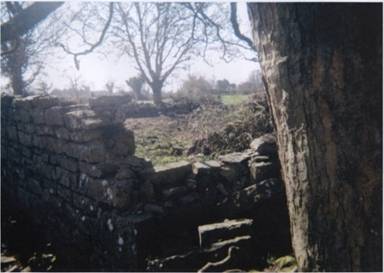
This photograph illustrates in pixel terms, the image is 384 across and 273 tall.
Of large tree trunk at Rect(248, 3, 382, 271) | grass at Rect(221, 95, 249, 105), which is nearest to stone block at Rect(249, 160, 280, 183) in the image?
large tree trunk at Rect(248, 3, 382, 271)

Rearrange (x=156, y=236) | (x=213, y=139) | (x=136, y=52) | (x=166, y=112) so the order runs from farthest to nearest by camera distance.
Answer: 1. (x=136, y=52)
2. (x=166, y=112)
3. (x=213, y=139)
4. (x=156, y=236)

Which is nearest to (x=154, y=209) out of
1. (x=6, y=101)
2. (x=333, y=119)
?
(x=333, y=119)

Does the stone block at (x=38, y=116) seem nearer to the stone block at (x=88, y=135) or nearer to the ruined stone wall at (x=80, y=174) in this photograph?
the ruined stone wall at (x=80, y=174)

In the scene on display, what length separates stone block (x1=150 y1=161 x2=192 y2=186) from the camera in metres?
4.59

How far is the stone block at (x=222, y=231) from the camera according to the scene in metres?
4.06

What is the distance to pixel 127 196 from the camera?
440cm

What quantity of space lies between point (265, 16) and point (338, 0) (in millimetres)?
346

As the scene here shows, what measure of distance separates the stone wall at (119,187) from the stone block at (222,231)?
372mm

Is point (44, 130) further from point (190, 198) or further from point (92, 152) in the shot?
point (190, 198)

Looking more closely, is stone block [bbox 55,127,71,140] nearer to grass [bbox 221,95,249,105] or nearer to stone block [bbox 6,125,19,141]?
stone block [bbox 6,125,19,141]

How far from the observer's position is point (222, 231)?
4121 mm

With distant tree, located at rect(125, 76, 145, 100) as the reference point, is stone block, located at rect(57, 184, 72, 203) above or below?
below

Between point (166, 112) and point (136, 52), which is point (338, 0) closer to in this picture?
point (166, 112)

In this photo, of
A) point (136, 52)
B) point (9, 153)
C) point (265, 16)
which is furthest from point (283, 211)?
point (136, 52)
